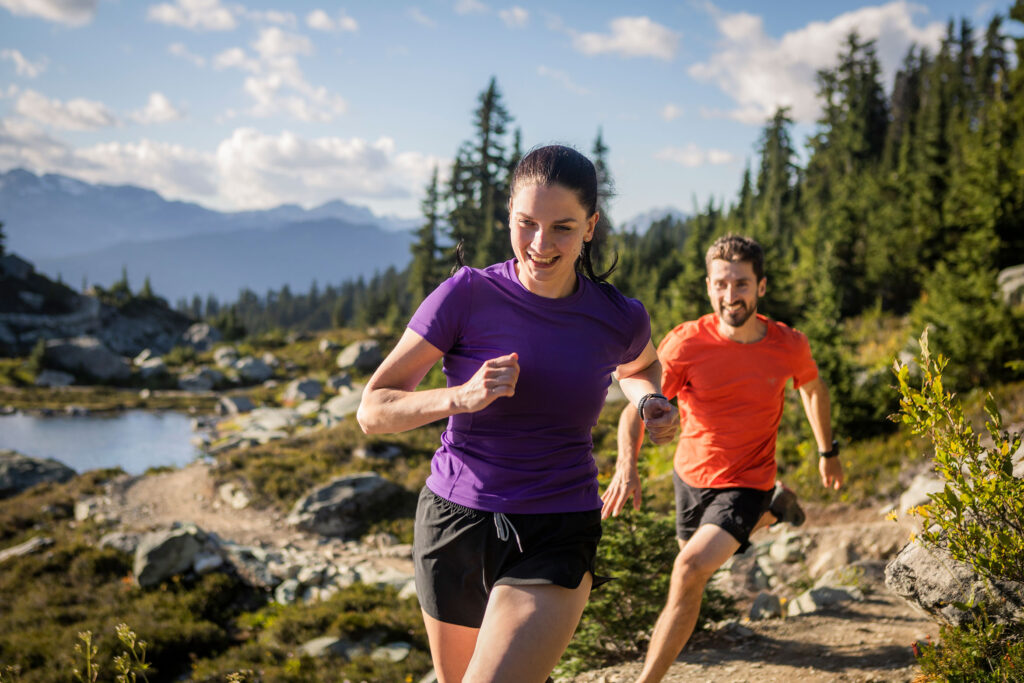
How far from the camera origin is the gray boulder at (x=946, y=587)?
280 cm

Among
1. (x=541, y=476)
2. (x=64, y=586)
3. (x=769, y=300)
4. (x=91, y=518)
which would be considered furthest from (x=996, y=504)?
(x=91, y=518)

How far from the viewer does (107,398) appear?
49000 mm

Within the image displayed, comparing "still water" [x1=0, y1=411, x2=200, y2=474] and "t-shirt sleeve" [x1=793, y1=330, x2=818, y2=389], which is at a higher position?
"t-shirt sleeve" [x1=793, y1=330, x2=818, y2=389]

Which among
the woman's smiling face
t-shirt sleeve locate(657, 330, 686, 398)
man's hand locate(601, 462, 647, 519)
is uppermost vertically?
the woman's smiling face

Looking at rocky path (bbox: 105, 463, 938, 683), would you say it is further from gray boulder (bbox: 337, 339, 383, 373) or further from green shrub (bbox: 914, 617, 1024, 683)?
gray boulder (bbox: 337, 339, 383, 373)

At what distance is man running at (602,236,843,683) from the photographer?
3910 mm

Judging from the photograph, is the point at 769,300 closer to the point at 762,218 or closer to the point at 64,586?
the point at 762,218

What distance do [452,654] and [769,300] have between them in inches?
Answer: 720

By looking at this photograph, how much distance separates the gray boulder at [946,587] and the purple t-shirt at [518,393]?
184 centimetres

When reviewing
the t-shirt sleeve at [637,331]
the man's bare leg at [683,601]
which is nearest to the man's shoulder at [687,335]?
the man's bare leg at [683,601]

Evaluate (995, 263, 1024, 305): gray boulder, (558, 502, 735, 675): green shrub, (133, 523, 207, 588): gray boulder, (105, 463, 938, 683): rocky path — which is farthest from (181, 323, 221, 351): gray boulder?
(558, 502, 735, 675): green shrub

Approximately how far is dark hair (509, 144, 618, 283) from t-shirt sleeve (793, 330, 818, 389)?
238cm

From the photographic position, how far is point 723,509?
3.82 meters

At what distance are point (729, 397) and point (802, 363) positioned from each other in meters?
0.58
